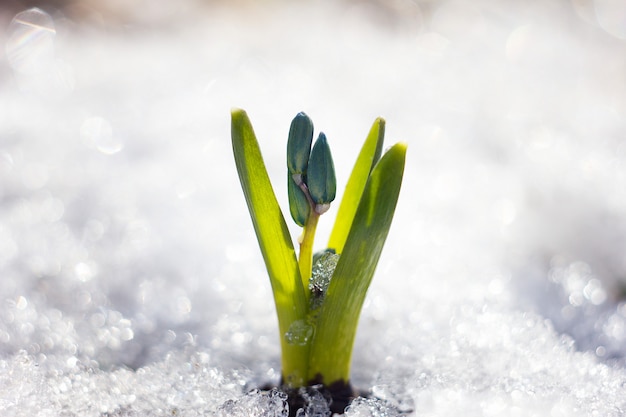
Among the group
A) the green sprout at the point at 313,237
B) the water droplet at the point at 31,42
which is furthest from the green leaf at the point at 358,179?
the water droplet at the point at 31,42

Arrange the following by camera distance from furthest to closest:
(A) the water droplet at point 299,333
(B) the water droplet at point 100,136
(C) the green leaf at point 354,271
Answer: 1. (B) the water droplet at point 100,136
2. (A) the water droplet at point 299,333
3. (C) the green leaf at point 354,271

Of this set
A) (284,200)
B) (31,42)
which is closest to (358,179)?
(284,200)

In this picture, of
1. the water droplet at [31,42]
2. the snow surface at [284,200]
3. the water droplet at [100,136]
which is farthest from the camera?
the water droplet at [31,42]

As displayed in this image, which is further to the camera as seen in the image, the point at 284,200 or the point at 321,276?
the point at 284,200

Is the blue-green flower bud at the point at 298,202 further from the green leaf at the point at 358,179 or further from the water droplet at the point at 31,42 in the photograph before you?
the water droplet at the point at 31,42

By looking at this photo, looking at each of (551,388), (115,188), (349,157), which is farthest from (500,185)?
(115,188)

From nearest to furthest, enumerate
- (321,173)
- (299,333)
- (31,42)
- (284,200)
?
(321,173), (299,333), (284,200), (31,42)

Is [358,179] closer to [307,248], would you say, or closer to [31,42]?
[307,248]
